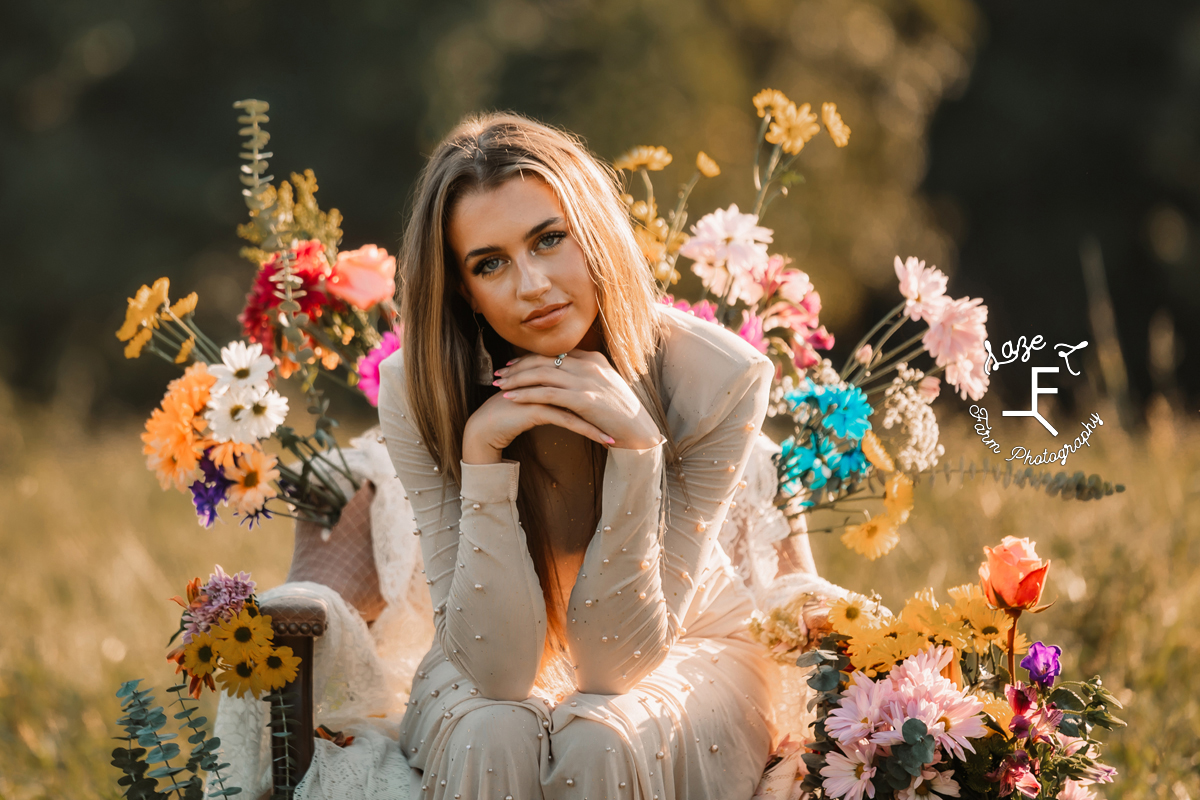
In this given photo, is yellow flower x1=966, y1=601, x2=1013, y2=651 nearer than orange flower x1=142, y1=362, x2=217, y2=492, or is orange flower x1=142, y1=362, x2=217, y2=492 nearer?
yellow flower x1=966, y1=601, x2=1013, y2=651

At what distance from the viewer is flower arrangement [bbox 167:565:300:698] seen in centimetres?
201

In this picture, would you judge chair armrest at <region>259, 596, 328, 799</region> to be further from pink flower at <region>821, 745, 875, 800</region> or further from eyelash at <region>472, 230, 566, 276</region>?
pink flower at <region>821, 745, 875, 800</region>

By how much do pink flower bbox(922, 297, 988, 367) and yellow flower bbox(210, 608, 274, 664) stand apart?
1.46 metres

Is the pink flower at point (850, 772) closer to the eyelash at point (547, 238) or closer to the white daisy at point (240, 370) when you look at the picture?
the eyelash at point (547, 238)

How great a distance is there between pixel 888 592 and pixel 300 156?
30.8 feet

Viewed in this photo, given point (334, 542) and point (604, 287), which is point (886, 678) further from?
point (334, 542)

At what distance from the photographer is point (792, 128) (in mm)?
2453

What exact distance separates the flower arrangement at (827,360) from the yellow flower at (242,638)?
43.7 inches

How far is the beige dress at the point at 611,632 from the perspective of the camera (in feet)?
5.90

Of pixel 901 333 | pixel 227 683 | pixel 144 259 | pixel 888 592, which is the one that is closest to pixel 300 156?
pixel 144 259

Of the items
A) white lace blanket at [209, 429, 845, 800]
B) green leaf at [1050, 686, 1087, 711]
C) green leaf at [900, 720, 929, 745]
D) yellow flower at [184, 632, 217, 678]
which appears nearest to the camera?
green leaf at [900, 720, 929, 745]

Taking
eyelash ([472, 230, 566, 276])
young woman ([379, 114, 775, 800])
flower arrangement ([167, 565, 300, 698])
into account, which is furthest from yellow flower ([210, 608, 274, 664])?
eyelash ([472, 230, 566, 276])

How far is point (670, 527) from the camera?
2.03m

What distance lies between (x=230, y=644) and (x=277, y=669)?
0.33 feet
